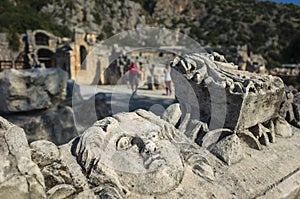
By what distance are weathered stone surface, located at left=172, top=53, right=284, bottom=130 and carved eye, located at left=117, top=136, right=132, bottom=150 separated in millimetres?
997

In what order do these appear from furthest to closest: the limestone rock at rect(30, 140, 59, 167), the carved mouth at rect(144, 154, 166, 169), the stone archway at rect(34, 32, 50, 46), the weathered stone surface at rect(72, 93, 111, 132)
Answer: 1. the stone archway at rect(34, 32, 50, 46)
2. the weathered stone surface at rect(72, 93, 111, 132)
3. the carved mouth at rect(144, 154, 166, 169)
4. the limestone rock at rect(30, 140, 59, 167)

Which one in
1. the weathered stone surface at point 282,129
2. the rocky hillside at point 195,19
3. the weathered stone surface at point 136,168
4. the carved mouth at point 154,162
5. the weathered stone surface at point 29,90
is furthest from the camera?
the rocky hillside at point 195,19

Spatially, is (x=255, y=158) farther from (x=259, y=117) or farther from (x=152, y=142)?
(x=152, y=142)

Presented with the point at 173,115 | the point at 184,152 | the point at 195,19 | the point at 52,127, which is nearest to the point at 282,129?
the point at 173,115

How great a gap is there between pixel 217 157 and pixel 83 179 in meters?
1.25

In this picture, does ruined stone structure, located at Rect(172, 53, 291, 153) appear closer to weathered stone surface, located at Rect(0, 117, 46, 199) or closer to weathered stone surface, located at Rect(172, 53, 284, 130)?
weathered stone surface, located at Rect(172, 53, 284, 130)

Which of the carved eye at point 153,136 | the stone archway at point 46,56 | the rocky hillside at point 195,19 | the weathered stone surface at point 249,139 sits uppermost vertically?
the rocky hillside at point 195,19

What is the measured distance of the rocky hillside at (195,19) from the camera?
37.7 m

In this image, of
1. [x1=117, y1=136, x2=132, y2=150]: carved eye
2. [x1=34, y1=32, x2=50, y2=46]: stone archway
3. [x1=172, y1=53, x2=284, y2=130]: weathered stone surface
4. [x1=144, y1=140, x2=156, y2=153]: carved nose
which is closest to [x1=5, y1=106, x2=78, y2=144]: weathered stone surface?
[x1=172, y1=53, x2=284, y2=130]: weathered stone surface

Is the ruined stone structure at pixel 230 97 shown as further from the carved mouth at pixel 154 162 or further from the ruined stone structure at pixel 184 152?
the carved mouth at pixel 154 162

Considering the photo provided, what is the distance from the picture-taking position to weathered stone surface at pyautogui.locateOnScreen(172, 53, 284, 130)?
2414 millimetres

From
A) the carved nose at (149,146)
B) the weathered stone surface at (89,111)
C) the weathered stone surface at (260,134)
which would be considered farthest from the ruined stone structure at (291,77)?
the carved nose at (149,146)

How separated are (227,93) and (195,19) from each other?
6973 centimetres

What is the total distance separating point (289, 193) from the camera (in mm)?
2086
